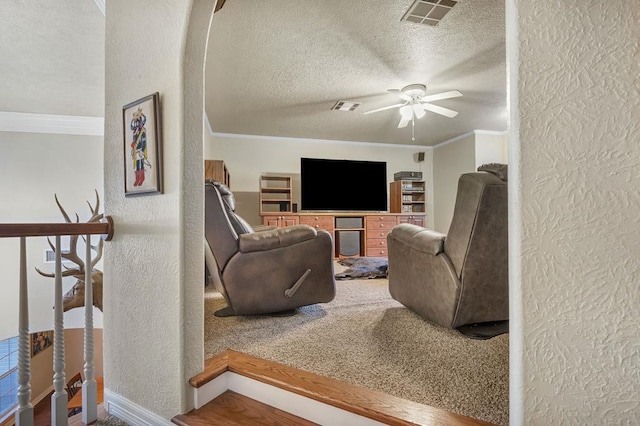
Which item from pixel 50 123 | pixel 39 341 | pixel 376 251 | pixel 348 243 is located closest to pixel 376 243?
pixel 376 251

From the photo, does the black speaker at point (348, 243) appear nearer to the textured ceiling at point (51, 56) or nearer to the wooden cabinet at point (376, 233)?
the wooden cabinet at point (376, 233)

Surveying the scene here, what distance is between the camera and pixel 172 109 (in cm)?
118

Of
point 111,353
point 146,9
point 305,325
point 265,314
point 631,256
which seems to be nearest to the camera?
point 631,256

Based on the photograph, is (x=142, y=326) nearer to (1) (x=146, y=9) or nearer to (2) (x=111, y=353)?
(2) (x=111, y=353)

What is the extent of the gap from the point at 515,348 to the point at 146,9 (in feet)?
5.98

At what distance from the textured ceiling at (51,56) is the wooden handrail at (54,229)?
1666 mm

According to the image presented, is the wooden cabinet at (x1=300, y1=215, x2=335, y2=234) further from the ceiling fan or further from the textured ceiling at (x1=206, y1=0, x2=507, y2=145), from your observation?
the ceiling fan

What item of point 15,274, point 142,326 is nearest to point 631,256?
point 142,326

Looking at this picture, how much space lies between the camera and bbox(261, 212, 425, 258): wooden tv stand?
5082 mm

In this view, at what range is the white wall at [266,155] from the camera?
523cm

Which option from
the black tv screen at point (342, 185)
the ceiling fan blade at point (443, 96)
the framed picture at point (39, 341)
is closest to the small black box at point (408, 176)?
the black tv screen at point (342, 185)

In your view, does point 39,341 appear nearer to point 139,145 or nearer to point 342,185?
point 139,145

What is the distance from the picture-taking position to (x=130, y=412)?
1304 mm

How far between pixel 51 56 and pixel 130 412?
2938 mm
